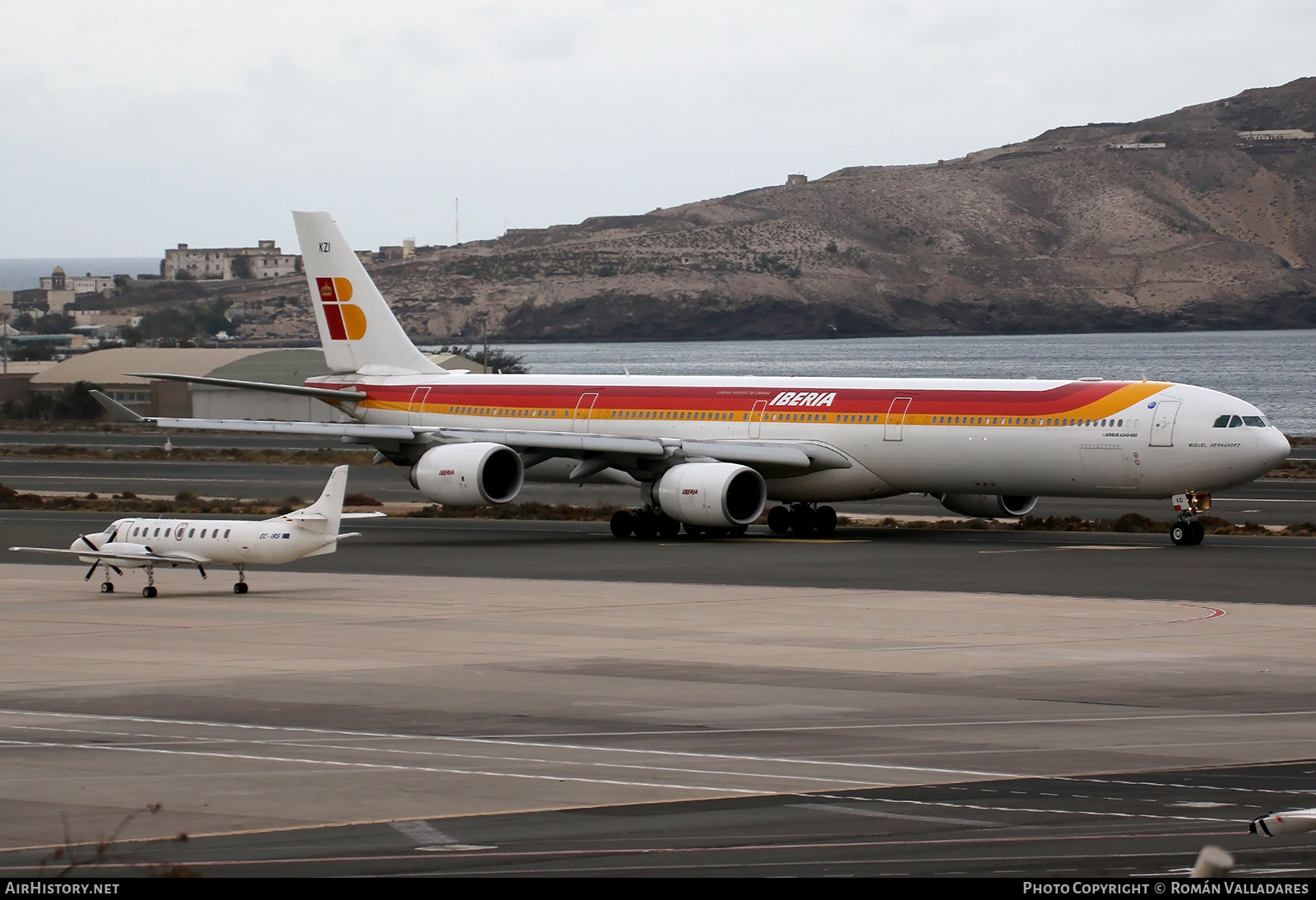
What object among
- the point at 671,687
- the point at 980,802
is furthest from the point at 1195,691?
the point at 980,802

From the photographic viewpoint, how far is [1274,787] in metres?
15.6

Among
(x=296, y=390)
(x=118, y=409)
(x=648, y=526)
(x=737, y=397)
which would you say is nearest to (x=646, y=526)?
(x=648, y=526)

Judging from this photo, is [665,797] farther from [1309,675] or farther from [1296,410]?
[1296,410]

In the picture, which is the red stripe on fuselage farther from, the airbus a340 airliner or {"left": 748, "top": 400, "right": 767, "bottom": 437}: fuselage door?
{"left": 748, "top": 400, "right": 767, "bottom": 437}: fuselage door

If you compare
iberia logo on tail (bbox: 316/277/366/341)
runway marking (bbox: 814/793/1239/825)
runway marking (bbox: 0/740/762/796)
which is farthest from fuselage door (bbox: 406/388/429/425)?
runway marking (bbox: 814/793/1239/825)

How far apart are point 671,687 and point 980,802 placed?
8328mm

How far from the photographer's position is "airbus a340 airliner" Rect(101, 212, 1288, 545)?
4194 centimetres

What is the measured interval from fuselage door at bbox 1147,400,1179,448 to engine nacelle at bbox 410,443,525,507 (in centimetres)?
1575

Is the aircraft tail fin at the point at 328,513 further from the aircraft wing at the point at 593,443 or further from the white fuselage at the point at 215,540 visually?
the aircraft wing at the point at 593,443

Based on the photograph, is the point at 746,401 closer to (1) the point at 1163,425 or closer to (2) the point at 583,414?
(2) the point at 583,414

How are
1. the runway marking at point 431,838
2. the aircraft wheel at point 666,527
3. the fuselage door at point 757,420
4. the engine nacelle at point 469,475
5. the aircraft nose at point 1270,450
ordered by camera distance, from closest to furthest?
1. the runway marking at point 431,838
2. the aircraft nose at point 1270,450
3. the engine nacelle at point 469,475
4. the fuselage door at point 757,420
5. the aircraft wheel at point 666,527

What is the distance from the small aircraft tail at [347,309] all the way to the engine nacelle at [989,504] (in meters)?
16.2

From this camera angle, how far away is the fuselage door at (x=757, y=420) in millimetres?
47219

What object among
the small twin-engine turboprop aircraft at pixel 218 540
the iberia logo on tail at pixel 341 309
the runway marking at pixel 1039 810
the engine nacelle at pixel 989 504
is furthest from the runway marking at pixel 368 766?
the iberia logo on tail at pixel 341 309
